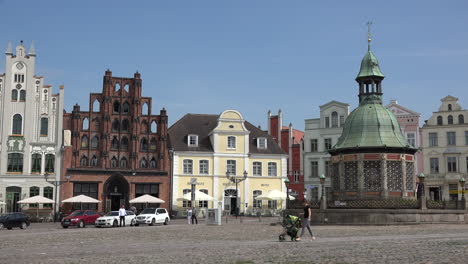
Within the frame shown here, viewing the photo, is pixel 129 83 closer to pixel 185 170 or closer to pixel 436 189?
pixel 185 170

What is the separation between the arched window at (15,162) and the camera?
57.9 m

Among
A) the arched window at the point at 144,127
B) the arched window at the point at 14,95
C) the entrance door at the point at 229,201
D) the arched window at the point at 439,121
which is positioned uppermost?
the arched window at the point at 14,95

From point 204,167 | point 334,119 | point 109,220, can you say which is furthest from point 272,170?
point 109,220

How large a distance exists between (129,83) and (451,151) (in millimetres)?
35575

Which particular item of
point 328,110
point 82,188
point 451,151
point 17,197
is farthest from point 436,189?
point 17,197

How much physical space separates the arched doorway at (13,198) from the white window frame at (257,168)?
24.8 metres

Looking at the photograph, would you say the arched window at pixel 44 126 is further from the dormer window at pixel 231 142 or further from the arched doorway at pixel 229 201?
the arched doorway at pixel 229 201

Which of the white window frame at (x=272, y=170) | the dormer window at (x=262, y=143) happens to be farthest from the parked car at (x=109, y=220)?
the dormer window at (x=262, y=143)

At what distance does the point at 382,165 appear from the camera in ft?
131

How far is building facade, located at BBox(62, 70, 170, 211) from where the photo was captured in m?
59.4

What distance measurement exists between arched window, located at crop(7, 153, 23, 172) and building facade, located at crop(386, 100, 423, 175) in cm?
4067

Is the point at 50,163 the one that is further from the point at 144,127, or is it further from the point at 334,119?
the point at 334,119

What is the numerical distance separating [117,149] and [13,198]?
36.5 ft

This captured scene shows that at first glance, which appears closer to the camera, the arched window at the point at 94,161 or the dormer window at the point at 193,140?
the arched window at the point at 94,161
